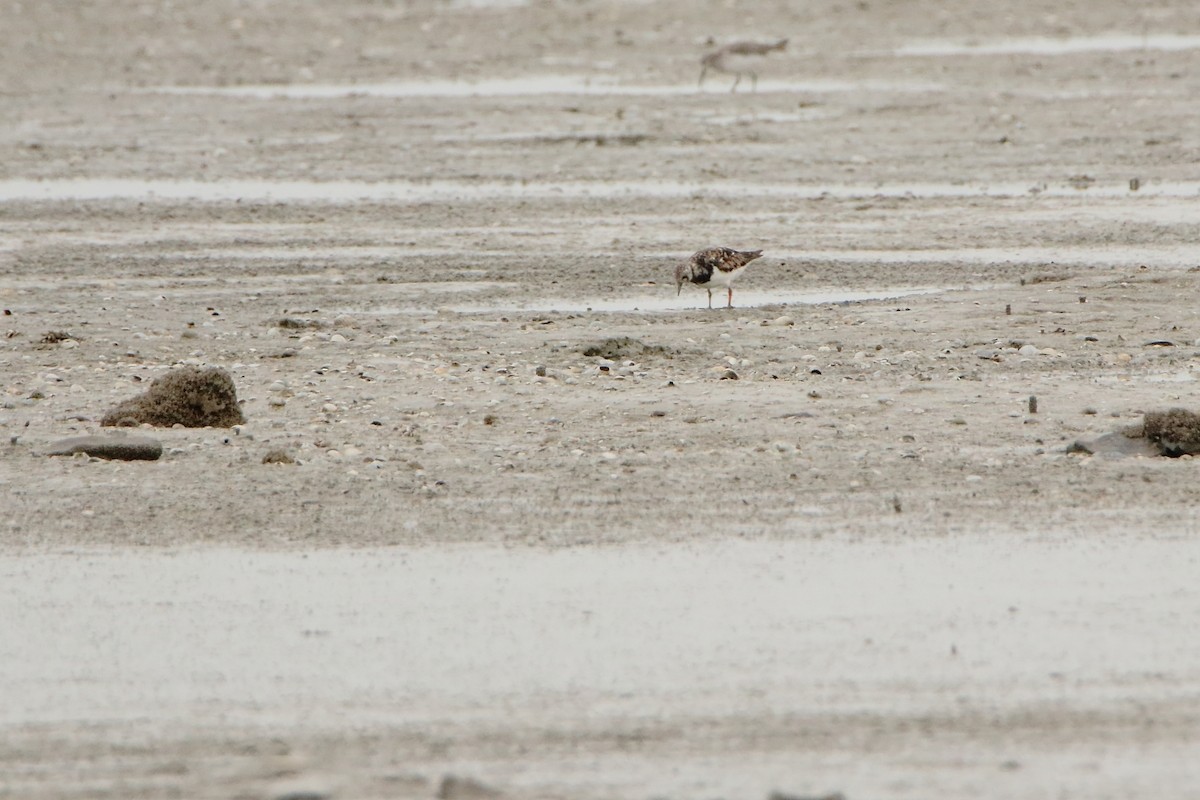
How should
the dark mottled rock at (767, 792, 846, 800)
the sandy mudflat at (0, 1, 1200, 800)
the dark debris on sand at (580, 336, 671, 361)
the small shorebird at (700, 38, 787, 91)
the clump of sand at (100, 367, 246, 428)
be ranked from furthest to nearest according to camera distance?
the small shorebird at (700, 38, 787, 91) → the dark debris on sand at (580, 336, 671, 361) → the clump of sand at (100, 367, 246, 428) → the sandy mudflat at (0, 1, 1200, 800) → the dark mottled rock at (767, 792, 846, 800)

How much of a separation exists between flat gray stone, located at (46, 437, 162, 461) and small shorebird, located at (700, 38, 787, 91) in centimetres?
1381

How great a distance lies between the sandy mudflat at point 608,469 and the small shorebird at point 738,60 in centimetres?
336

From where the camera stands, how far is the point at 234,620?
6.20 metres

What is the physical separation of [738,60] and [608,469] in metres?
15.2

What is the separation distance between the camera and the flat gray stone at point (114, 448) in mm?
7891

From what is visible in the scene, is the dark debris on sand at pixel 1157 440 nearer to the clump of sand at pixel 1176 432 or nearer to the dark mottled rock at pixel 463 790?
the clump of sand at pixel 1176 432

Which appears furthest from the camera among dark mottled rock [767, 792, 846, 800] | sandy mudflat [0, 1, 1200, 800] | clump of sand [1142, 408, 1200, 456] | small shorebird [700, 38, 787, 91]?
small shorebird [700, 38, 787, 91]

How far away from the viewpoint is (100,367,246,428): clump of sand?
834 centimetres

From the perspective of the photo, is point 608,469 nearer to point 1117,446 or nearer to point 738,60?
point 1117,446

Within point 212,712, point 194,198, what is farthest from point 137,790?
point 194,198

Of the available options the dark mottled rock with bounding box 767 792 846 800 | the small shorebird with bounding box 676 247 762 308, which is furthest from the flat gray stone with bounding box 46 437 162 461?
the dark mottled rock with bounding box 767 792 846 800

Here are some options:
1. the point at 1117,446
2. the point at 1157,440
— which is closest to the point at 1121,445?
the point at 1117,446

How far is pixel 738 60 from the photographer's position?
2230 cm

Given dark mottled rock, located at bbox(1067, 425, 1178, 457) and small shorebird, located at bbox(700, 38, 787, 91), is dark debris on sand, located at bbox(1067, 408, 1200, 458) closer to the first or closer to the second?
dark mottled rock, located at bbox(1067, 425, 1178, 457)
